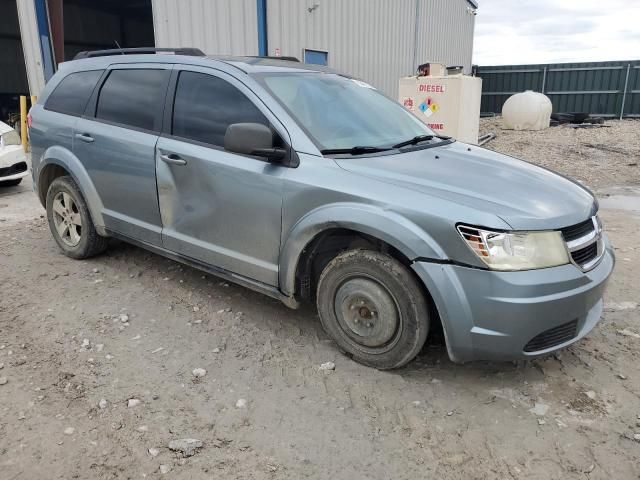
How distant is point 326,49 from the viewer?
43.7ft

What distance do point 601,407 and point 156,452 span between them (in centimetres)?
235

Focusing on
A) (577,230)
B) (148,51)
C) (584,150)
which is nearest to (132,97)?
(148,51)

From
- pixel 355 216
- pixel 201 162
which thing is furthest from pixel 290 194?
pixel 201 162

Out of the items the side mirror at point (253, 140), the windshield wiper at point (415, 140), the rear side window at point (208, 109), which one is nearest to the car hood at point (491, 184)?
the windshield wiper at point (415, 140)

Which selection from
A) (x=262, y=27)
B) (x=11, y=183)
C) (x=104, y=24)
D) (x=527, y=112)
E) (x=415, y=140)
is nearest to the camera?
(x=415, y=140)

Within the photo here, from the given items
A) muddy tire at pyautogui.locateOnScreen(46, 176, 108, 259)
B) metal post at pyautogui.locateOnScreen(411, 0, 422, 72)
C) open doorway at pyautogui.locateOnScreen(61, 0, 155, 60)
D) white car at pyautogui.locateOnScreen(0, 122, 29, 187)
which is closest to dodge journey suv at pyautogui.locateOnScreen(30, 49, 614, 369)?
muddy tire at pyautogui.locateOnScreen(46, 176, 108, 259)

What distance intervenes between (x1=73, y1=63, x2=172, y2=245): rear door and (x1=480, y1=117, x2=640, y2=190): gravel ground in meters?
8.10

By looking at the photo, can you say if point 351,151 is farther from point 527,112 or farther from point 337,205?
point 527,112

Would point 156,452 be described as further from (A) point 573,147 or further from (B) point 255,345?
(A) point 573,147

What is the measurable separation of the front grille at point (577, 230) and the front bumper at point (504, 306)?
17cm

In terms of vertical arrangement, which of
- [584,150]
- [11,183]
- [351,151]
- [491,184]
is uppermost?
[351,151]

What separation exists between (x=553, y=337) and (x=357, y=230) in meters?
1.20

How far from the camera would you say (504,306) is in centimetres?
265

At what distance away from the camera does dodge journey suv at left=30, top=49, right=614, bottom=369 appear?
271cm
